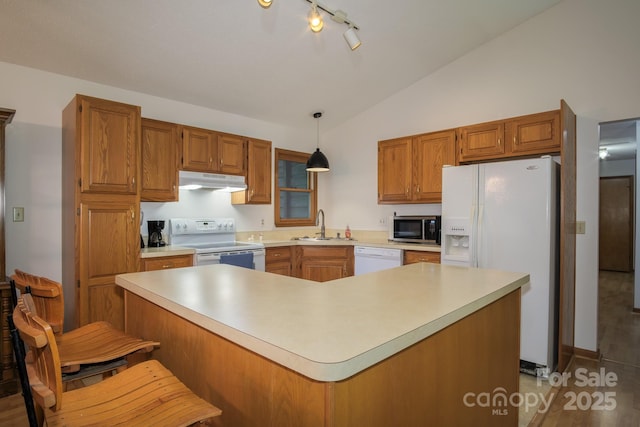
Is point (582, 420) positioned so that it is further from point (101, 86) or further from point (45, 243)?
point (101, 86)

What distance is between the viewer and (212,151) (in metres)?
3.64

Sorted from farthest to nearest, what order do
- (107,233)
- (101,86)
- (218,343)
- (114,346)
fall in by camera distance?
(101,86) → (107,233) → (114,346) → (218,343)

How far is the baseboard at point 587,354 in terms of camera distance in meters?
2.94

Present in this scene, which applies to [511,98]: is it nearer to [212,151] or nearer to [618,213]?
[212,151]

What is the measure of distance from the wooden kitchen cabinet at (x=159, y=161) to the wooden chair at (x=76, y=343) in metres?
1.85

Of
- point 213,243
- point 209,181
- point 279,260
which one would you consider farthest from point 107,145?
point 279,260

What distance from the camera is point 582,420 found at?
2.09 metres

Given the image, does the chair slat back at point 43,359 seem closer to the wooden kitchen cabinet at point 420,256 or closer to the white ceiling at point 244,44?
the white ceiling at point 244,44

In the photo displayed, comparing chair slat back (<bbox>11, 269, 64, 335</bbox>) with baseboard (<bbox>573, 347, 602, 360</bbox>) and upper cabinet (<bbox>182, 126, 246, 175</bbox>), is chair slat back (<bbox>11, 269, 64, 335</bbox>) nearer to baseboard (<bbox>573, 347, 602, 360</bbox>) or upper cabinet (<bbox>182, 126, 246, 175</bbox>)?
upper cabinet (<bbox>182, 126, 246, 175</bbox>)

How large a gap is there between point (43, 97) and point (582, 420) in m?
4.55

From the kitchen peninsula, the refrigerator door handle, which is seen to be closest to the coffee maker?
the kitchen peninsula

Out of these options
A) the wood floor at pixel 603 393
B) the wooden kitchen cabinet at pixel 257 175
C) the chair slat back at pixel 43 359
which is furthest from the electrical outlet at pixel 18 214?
the chair slat back at pixel 43 359

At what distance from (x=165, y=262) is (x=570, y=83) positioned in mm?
3979

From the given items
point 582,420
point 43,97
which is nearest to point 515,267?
point 582,420
